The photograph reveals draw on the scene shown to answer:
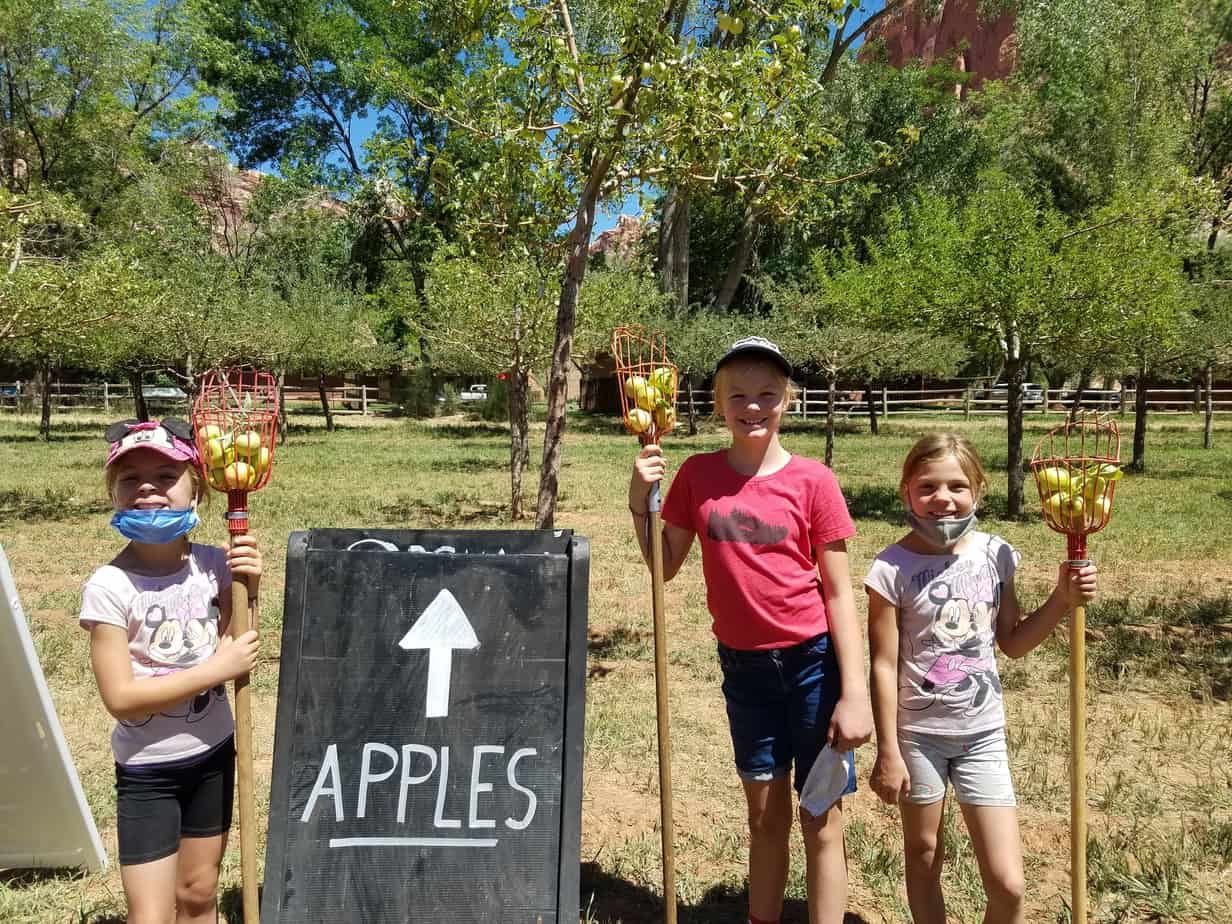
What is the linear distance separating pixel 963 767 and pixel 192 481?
7.35 ft

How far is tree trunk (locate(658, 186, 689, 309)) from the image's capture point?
2968 centimetres

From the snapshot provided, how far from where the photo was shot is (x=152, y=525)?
2256mm

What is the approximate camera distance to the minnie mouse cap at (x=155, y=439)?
2.31m

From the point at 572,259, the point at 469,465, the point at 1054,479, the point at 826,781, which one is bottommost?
the point at 469,465

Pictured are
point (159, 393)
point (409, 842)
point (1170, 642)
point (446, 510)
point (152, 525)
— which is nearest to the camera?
point (152, 525)

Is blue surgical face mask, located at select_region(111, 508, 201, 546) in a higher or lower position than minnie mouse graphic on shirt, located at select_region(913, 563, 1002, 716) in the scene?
higher

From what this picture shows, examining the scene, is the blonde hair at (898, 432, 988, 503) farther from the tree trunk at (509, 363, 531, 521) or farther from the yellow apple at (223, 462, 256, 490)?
the tree trunk at (509, 363, 531, 521)

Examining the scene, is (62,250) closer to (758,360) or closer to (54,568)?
(54,568)

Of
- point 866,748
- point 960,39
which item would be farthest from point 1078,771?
point 960,39

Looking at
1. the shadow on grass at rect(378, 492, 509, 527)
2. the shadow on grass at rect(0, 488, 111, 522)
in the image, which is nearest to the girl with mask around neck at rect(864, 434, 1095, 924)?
the shadow on grass at rect(378, 492, 509, 527)

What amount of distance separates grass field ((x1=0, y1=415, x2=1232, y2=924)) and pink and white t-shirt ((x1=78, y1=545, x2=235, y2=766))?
1209 mm

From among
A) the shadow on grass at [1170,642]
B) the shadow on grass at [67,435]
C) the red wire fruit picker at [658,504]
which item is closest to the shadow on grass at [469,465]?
the shadow on grass at [67,435]

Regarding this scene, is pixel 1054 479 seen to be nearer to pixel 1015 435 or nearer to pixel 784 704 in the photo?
pixel 784 704

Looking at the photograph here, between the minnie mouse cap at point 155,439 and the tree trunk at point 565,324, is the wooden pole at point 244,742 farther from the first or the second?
the tree trunk at point 565,324
